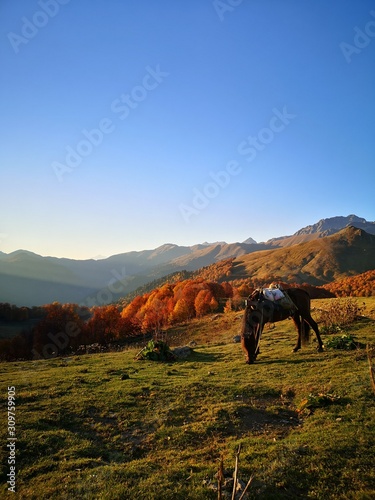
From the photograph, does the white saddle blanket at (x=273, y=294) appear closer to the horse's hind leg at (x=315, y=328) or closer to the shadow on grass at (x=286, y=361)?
the horse's hind leg at (x=315, y=328)

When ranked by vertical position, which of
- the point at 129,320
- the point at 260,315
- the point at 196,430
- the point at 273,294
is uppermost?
the point at 273,294

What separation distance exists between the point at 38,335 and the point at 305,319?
72432mm

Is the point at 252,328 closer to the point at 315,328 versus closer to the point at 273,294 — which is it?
the point at 273,294

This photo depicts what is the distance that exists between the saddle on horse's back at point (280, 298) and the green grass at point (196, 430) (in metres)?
2.33

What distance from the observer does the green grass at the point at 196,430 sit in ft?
18.0

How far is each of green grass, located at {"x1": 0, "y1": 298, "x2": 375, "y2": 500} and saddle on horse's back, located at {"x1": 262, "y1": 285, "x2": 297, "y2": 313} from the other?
2.33 m

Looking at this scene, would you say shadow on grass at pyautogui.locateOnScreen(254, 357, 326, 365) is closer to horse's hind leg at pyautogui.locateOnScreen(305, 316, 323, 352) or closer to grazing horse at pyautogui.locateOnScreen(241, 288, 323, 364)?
grazing horse at pyautogui.locateOnScreen(241, 288, 323, 364)

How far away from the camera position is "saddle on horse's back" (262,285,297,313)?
14.0 m

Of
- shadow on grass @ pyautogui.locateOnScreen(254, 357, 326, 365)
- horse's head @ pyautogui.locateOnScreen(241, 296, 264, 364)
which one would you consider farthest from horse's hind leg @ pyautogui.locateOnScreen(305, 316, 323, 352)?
horse's head @ pyautogui.locateOnScreen(241, 296, 264, 364)

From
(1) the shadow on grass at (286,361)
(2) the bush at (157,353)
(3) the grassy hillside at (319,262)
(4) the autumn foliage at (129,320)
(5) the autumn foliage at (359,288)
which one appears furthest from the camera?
(3) the grassy hillside at (319,262)

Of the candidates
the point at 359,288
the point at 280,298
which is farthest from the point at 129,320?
the point at 280,298

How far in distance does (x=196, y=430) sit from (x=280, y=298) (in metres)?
7.89

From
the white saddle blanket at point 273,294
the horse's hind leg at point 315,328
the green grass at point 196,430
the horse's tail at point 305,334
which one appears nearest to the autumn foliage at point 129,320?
the horse's tail at point 305,334

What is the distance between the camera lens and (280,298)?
552 inches
